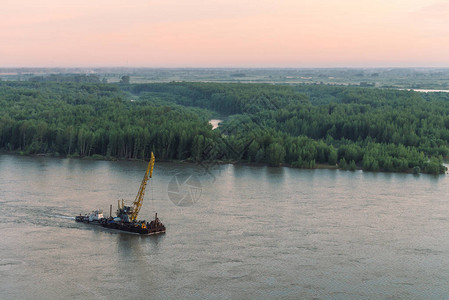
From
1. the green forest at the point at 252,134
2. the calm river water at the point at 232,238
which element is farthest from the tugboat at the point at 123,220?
the green forest at the point at 252,134

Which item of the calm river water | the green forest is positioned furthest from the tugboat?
the green forest

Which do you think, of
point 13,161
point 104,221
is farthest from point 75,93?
point 104,221

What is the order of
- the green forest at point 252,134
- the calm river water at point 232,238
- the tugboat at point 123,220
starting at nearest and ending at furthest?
the calm river water at point 232,238 < the tugboat at point 123,220 < the green forest at point 252,134

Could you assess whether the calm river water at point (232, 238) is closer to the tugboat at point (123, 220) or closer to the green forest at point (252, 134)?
the tugboat at point (123, 220)

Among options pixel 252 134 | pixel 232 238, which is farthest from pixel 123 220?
pixel 252 134

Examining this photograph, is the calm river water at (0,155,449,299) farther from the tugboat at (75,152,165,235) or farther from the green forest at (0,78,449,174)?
the green forest at (0,78,449,174)

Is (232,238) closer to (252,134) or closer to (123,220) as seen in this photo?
(123,220)

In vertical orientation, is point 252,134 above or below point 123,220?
above

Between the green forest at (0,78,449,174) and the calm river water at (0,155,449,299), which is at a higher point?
the green forest at (0,78,449,174)

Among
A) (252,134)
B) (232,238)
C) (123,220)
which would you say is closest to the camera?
(232,238)
